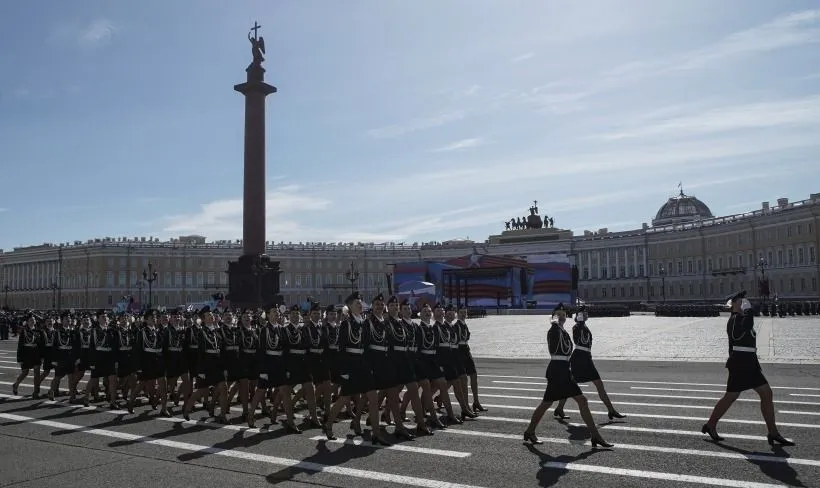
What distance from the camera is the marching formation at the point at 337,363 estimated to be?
9.98 meters

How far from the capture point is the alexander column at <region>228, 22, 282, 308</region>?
34.6 metres

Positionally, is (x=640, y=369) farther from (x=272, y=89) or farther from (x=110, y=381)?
(x=272, y=89)

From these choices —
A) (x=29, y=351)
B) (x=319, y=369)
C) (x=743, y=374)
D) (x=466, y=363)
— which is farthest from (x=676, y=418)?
(x=29, y=351)

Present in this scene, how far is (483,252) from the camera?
122562 mm

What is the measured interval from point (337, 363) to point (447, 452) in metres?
2.85

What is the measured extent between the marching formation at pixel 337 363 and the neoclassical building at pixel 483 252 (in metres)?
83.9

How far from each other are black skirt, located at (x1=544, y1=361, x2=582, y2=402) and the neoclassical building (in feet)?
286

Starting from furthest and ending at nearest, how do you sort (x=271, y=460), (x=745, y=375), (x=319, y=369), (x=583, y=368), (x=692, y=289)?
(x=692, y=289)
(x=319, y=369)
(x=583, y=368)
(x=745, y=375)
(x=271, y=460)

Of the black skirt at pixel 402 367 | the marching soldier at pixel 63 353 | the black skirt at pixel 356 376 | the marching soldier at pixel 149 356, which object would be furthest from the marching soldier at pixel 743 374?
the marching soldier at pixel 63 353

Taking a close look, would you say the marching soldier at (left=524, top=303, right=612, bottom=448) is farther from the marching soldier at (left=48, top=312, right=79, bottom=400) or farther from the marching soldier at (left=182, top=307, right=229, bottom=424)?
the marching soldier at (left=48, top=312, right=79, bottom=400)

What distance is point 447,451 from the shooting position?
9500mm

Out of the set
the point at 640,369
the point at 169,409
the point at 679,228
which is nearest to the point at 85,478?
the point at 169,409

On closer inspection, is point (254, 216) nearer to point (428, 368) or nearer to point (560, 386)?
point (428, 368)

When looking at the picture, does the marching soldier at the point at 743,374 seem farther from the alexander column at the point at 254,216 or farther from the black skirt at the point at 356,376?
the alexander column at the point at 254,216
